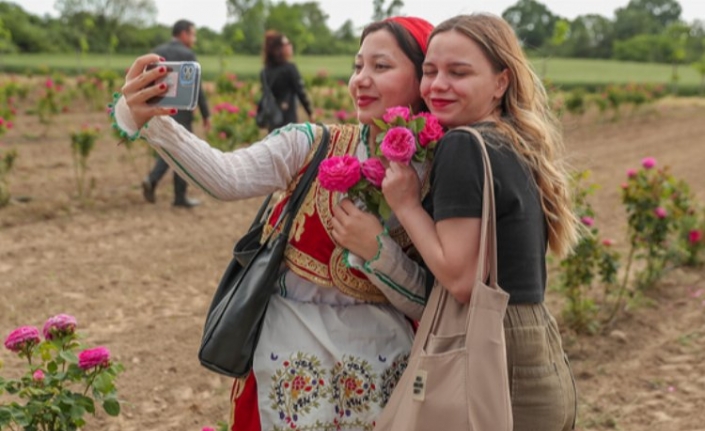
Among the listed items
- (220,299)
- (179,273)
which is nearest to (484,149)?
(220,299)

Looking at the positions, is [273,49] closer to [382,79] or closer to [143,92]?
[382,79]

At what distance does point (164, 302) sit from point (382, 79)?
349 cm

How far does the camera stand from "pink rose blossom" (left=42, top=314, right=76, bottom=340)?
8.09 feet

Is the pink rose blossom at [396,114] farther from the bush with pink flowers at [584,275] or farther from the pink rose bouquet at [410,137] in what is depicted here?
the bush with pink flowers at [584,275]

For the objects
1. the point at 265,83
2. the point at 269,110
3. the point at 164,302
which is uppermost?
the point at 265,83

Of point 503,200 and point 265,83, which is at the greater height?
point 503,200

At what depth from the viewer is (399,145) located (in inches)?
71.2

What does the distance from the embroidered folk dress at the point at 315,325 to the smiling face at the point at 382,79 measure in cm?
10

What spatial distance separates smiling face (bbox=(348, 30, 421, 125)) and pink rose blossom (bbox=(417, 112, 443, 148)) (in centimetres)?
21

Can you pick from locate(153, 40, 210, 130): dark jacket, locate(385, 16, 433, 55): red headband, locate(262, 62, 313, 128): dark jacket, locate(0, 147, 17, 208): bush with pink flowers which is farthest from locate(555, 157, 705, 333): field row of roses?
locate(0, 147, 17, 208): bush with pink flowers

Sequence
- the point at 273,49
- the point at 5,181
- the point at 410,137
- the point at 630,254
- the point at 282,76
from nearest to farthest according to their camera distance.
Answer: the point at 410,137 → the point at 630,254 → the point at 5,181 → the point at 273,49 → the point at 282,76

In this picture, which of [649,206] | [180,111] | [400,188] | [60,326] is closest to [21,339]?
[60,326]

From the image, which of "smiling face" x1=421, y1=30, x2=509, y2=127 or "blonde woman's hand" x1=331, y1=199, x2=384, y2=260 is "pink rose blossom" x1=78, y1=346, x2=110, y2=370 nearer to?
"blonde woman's hand" x1=331, y1=199, x2=384, y2=260

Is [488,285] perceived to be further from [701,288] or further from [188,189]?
[188,189]
